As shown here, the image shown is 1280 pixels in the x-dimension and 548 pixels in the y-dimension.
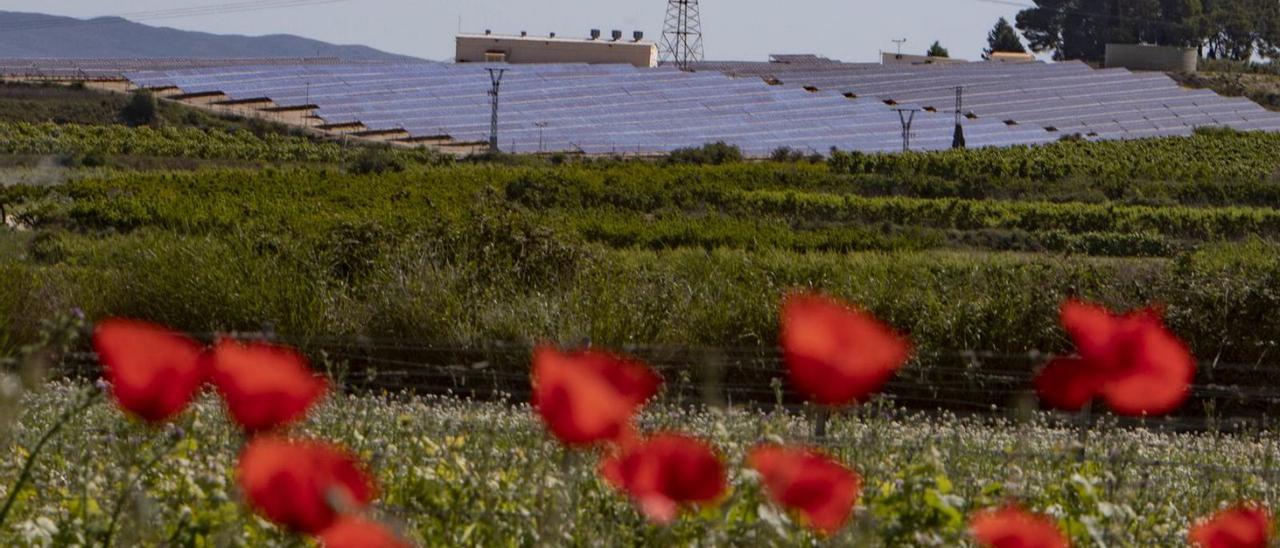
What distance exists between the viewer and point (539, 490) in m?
3.17

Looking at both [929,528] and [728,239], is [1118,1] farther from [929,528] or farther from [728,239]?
[929,528]

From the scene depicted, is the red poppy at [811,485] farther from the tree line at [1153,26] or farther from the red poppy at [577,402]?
the tree line at [1153,26]

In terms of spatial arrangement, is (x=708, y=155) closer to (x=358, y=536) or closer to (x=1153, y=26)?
(x=358, y=536)

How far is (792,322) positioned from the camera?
2.12 m

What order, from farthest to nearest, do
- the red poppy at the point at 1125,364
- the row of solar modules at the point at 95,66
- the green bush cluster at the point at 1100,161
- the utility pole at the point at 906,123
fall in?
the row of solar modules at the point at 95,66 < the utility pole at the point at 906,123 < the green bush cluster at the point at 1100,161 < the red poppy at the point at 1125,364

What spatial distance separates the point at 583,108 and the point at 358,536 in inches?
1581

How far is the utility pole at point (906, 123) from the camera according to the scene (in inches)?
1559

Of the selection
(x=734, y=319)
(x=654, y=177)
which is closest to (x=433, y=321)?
(x=734, y=319)

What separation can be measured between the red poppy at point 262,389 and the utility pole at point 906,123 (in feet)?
119

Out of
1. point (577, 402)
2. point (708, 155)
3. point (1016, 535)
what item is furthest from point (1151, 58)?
point (577, 402)

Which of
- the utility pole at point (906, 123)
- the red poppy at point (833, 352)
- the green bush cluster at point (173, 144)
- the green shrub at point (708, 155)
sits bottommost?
the green bush cluster at point (173, 144)

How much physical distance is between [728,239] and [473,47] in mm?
43637

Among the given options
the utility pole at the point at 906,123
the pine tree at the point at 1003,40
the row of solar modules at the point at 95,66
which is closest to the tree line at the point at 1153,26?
the pine tree at the point at 1003,40

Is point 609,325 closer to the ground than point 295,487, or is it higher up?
closer to the ground
